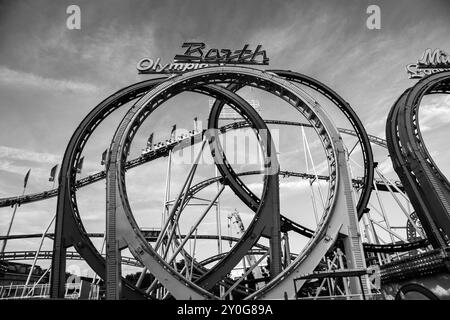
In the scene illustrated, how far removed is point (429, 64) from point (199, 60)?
13.7 metres

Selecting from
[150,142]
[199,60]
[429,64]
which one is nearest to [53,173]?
[150,142]

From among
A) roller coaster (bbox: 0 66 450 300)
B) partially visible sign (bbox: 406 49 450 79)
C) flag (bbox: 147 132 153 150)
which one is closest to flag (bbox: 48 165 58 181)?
flag (bbox: 147 132 153 150)

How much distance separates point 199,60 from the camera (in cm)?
1366

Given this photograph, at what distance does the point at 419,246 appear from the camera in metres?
15.4

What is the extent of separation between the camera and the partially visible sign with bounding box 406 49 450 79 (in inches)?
681

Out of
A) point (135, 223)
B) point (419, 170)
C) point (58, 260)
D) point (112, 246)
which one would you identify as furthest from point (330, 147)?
point (58, 260)

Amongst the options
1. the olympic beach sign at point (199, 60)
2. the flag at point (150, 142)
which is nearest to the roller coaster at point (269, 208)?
the olympic beach sign at point (199, 60)

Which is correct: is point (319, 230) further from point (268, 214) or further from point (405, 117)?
point (405, 117)

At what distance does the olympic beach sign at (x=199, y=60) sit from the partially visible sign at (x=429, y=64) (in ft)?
31.0

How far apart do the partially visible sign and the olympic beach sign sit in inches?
372

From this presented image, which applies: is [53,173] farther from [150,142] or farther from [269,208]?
[269,208]

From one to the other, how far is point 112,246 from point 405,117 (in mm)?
13188

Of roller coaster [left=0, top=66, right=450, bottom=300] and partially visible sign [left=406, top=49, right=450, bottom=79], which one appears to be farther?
partially visible sign [left=406, top=49, right=450, bottom=79]

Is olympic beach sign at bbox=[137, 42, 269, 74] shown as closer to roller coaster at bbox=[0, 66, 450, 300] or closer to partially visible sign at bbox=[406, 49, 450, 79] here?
roller coaster at bbox=[0, 66, 450, 300]
